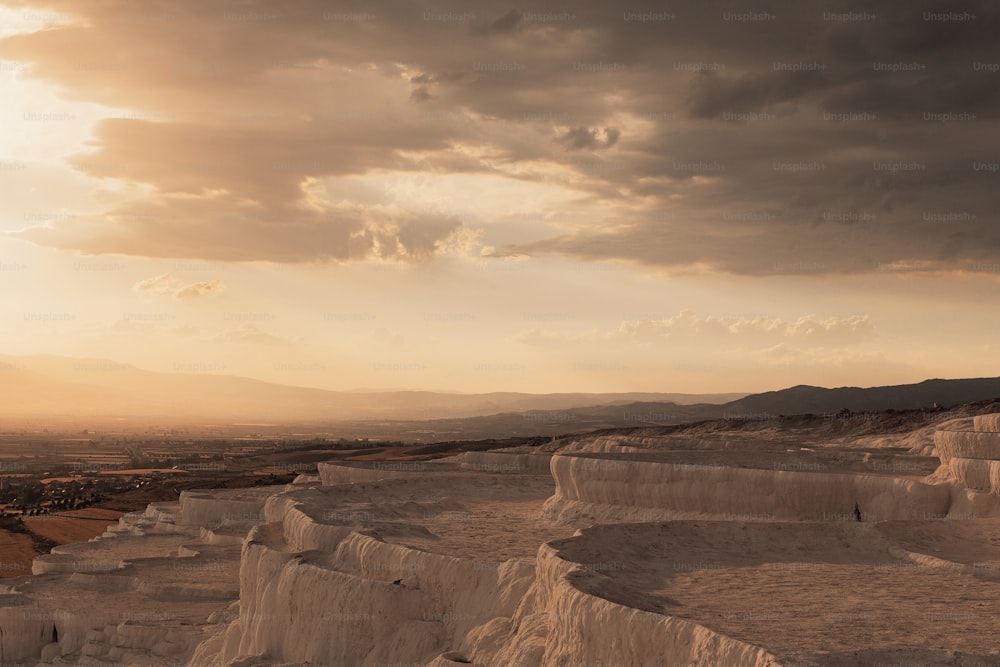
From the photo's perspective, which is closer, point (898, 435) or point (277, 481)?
point (898, 435)

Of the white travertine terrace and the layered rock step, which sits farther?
the layered rock step

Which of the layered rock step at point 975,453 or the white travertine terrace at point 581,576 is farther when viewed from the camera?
the layered rock step at point 975,453

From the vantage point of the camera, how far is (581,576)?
10.6 meters

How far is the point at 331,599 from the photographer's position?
14617mm

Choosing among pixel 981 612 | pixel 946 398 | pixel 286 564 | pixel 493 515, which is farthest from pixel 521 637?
pixel 946 398

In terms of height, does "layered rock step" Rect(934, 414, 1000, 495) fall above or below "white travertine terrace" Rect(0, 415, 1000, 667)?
above

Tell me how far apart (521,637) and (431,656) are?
99.0 inches

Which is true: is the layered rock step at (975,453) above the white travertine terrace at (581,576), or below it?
above

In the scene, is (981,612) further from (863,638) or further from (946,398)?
(946,398)

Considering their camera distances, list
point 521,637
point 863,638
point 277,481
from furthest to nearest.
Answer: point 277,481, point 521,637, point 863,638

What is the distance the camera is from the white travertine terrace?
922cm

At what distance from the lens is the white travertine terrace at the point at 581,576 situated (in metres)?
9.22

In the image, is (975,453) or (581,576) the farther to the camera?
(975,453)

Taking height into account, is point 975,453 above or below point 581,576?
above
